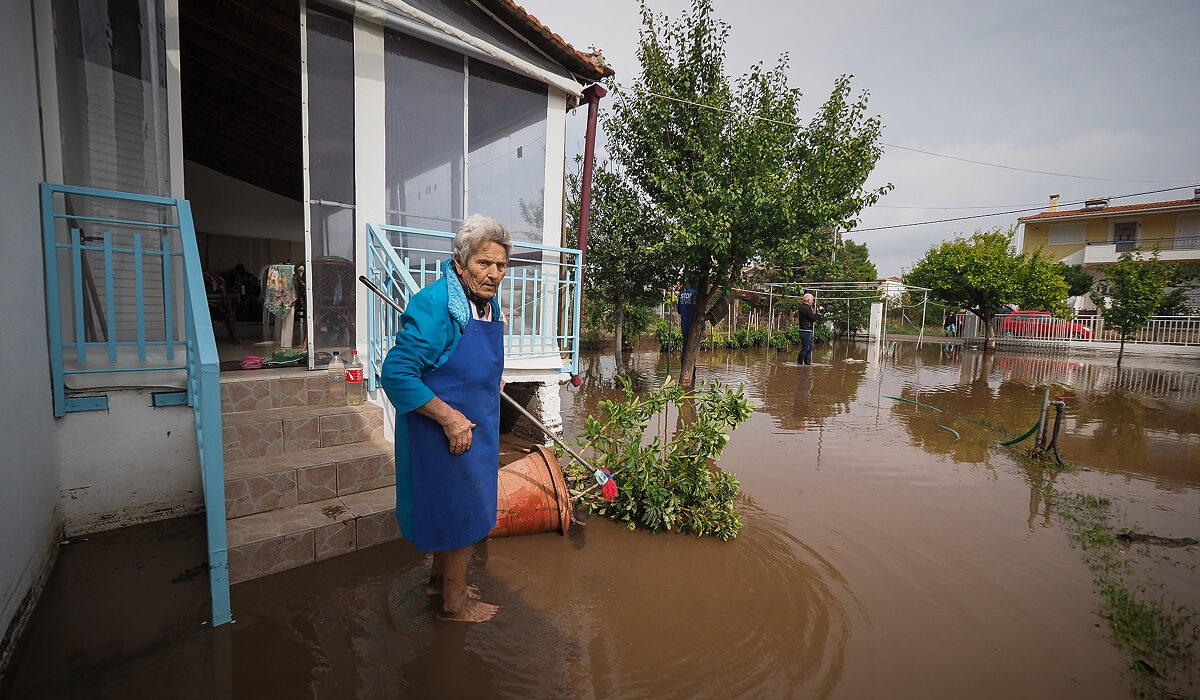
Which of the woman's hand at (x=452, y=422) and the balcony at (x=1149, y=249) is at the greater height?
the balcony at (x=1149, y=249)

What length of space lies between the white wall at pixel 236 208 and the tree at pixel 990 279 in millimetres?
19184

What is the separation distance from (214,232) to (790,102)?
8.77 metres

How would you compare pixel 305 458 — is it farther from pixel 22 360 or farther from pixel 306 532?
pixel 22 360

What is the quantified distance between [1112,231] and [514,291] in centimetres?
3118

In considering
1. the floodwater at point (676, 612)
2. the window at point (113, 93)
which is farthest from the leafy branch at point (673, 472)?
the window at point (113, 93)

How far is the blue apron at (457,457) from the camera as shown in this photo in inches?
75.2

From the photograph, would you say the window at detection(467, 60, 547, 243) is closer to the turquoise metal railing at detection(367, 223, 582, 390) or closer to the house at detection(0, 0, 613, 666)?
the house at detection(0, 0, 613, 666)

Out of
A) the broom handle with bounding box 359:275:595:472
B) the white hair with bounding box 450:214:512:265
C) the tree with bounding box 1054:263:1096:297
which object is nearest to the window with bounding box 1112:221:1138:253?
the tree with bounding box 1054:263:1096:297

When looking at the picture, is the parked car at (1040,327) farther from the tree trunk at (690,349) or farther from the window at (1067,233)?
the tree trunk at (690,349)

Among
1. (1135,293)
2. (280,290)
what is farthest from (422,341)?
(1135,293)

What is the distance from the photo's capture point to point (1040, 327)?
18656 mm

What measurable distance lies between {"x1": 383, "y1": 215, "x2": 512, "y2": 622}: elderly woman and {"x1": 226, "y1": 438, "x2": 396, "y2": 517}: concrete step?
3.52 feet

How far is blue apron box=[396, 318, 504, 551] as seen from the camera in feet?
6.26

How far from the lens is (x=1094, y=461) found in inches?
211
